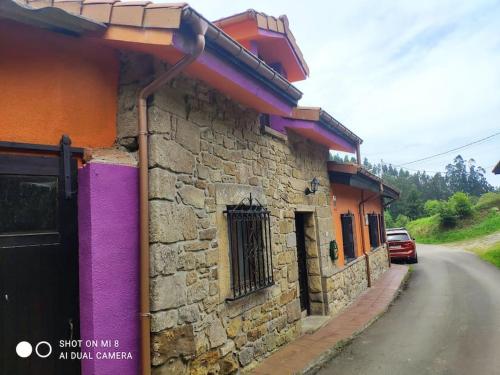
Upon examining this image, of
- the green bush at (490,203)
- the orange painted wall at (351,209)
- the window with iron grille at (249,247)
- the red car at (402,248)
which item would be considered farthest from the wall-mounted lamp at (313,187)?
the green bush at (490,203)

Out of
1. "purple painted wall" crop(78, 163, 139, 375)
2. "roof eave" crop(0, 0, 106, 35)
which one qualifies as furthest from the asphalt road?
"roof eave" crop(0, 0, 106, 35)

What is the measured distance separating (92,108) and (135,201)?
89cm

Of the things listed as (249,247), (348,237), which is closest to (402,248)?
(348,237)

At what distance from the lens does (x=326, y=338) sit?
5211mm

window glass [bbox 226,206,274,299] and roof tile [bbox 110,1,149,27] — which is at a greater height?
roof tile [bbox 110,1,149,27]

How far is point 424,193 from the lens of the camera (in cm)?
6506

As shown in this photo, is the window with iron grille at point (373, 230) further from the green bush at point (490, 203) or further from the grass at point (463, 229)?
the green bush at point (490, 203)

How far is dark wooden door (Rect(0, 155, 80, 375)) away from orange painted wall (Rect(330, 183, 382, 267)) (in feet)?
19.4

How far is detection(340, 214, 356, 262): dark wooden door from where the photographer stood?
8.55m

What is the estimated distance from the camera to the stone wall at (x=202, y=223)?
3055mm

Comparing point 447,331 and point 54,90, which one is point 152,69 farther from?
point 447,331

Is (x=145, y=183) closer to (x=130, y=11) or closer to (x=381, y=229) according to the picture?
(x=130, y=11)

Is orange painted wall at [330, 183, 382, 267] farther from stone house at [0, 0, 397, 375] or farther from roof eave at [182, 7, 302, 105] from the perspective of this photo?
roof eave at [182, 7, 302, 105]

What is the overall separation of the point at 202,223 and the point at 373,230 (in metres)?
9.97
